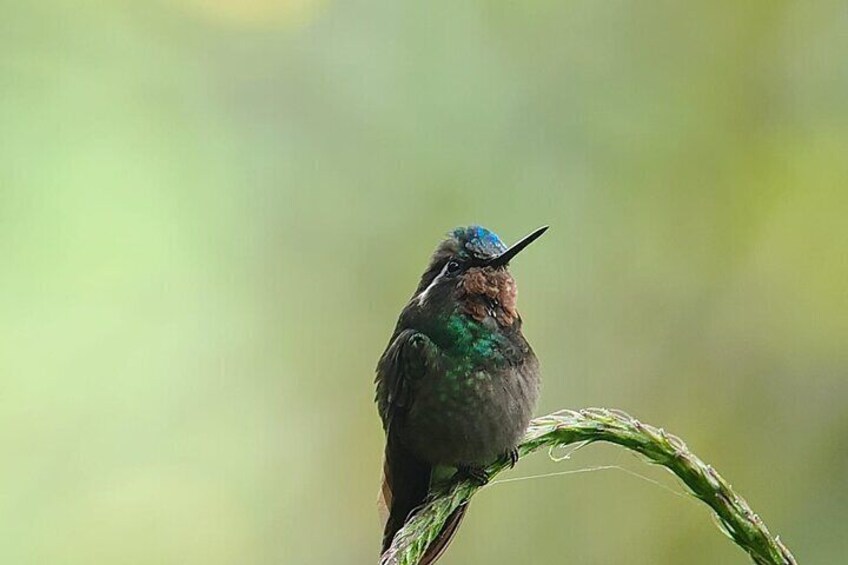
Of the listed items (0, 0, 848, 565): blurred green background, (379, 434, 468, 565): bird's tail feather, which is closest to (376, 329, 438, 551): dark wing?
(379, 434, 468, 565): bird's tail feather

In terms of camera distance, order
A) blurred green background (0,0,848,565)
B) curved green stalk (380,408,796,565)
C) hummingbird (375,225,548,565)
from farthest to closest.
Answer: blurred green background (0,0,848,565)
hummingbird (375,225,548,565)
curved green stalk (380,408,796,565)

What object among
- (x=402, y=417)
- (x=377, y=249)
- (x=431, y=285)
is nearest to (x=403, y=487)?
(x=402, y=417)

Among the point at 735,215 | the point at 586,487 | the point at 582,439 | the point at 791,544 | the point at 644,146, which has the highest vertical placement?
the point at 644,146

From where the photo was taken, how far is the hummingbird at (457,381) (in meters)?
1.21

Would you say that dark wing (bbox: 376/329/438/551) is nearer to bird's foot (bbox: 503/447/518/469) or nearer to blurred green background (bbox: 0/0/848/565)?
bird's foot (bbox: 503/447/518/469)

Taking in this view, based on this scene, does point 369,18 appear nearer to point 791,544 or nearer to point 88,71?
point 88,71

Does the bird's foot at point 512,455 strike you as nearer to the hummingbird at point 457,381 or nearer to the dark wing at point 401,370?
the hummingbird at point 457,381

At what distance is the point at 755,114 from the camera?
6.89ft

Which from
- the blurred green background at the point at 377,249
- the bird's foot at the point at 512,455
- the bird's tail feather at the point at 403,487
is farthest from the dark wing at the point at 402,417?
the blurred green background at the point at 377,249

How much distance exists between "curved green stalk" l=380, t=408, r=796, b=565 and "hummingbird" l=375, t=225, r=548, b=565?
0.24 ft

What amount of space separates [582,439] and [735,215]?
46.8 inches

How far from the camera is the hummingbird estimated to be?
3.95ft

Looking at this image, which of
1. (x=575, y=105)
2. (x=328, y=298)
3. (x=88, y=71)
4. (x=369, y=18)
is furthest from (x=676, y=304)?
(x=88, y=71)

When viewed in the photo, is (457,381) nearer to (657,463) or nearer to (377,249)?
(657,463)
